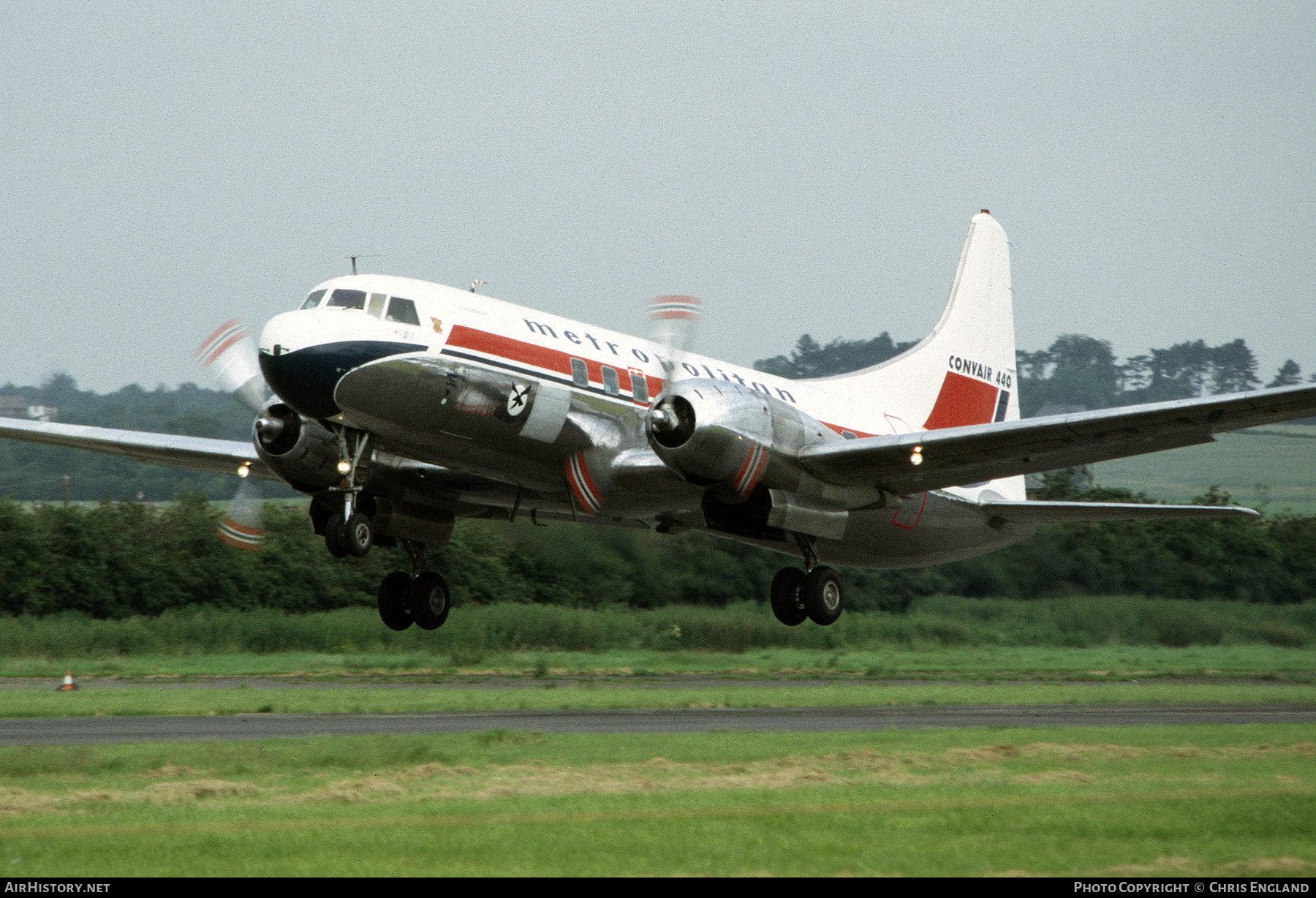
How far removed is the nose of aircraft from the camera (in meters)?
16.8

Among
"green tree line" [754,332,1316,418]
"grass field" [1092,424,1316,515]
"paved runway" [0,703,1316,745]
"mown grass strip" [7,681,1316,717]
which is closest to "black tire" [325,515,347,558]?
"paved runway" [0,703,1316,745]

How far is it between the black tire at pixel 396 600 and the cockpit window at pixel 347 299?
6.17m

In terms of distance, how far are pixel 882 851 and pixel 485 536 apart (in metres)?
24.5

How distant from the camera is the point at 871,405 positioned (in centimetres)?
2420

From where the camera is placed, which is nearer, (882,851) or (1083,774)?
(882,851)

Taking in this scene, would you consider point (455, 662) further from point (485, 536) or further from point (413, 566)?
point (413, 566)

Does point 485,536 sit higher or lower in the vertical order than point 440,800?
higher

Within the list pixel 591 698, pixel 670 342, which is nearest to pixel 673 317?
pixel 670 342

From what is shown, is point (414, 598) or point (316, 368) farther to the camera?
point (414, 598)

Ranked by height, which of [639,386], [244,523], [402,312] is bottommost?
[244,523]

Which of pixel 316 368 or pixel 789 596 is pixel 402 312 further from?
pixel 789 596

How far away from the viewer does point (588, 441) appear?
18.8 meters

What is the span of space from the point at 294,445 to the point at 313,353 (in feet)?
9.92
